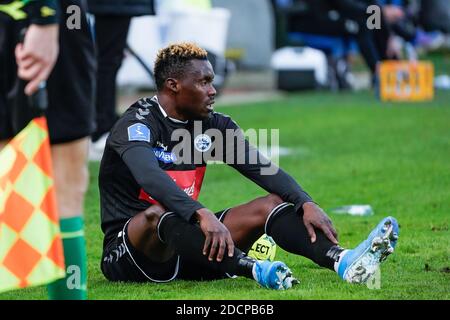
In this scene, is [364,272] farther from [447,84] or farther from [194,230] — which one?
[447,84]

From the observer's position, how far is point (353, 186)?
336 inches

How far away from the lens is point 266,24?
22.0 m

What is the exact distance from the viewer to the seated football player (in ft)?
16.6

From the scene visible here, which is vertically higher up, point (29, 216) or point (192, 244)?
point (29, 216)

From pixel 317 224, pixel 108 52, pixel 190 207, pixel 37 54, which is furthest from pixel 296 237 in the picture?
pixel 108 52

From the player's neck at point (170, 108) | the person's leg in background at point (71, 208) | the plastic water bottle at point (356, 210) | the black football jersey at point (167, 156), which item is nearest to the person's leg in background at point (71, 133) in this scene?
the person's leg in background at point (71, 208)

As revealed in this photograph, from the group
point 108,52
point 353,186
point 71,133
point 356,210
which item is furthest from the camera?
point 108,52

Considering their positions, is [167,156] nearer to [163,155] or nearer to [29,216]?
[163,155]

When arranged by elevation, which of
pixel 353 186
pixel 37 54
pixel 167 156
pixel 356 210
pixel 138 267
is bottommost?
pixel 353 186

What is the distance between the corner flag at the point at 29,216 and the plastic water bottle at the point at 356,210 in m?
3.52

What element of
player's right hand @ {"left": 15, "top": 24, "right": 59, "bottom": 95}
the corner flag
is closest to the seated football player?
the corner flag

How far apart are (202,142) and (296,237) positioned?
642 millimetres

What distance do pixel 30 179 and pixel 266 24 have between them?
1811cm
